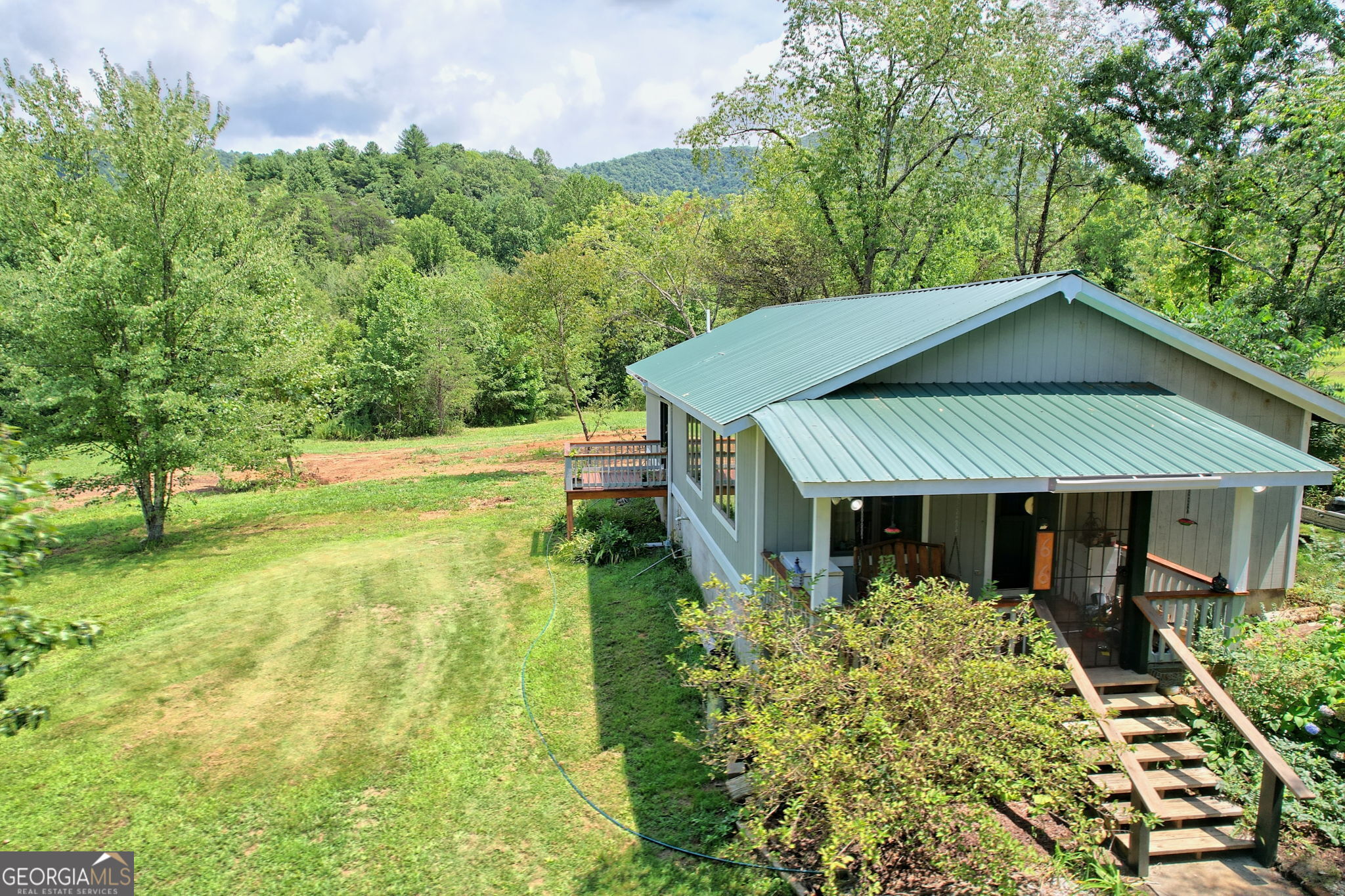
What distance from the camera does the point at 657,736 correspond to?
786cm

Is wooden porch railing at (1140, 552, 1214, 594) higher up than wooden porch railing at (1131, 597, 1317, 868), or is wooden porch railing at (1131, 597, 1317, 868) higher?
wooden porch railing at (1140, 552, 1214, 594)

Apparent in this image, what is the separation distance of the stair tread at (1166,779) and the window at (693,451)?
22.6ft

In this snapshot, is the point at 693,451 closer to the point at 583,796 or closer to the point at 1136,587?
the point at 583,796

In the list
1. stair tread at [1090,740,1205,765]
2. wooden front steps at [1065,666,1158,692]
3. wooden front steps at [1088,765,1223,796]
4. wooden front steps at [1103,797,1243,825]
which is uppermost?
wooden front steps at [1065,666,1158,692]

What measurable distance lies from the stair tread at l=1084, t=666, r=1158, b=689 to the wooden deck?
9.02m

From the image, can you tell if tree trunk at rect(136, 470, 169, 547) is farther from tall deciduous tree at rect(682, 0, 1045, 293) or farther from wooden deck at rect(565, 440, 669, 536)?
tall deciduous tree at rect(682, 0, 1045, 293)

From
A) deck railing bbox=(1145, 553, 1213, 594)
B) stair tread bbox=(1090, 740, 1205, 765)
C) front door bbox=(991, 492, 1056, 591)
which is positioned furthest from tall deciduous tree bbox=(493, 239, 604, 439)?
stair tread bbox=(1090, 740, 1205, 765)

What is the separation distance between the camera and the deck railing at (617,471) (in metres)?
14.8

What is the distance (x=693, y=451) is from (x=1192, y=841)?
837 cm

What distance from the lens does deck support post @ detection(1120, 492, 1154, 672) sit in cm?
729

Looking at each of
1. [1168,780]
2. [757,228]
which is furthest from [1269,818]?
[757,228]

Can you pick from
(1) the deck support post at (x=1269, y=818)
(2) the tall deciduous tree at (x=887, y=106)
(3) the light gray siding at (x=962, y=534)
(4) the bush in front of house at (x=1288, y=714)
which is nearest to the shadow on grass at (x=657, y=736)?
(3) the light gray siding at (x=962, y=534)

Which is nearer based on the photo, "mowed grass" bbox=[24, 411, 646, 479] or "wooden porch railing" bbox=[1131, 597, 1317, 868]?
"wooden porch railing" bbox=[1131, 597, 1317, 868]

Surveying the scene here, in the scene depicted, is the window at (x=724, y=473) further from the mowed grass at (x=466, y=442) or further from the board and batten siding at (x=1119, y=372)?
the mowed grass at (x=466, y=442)
